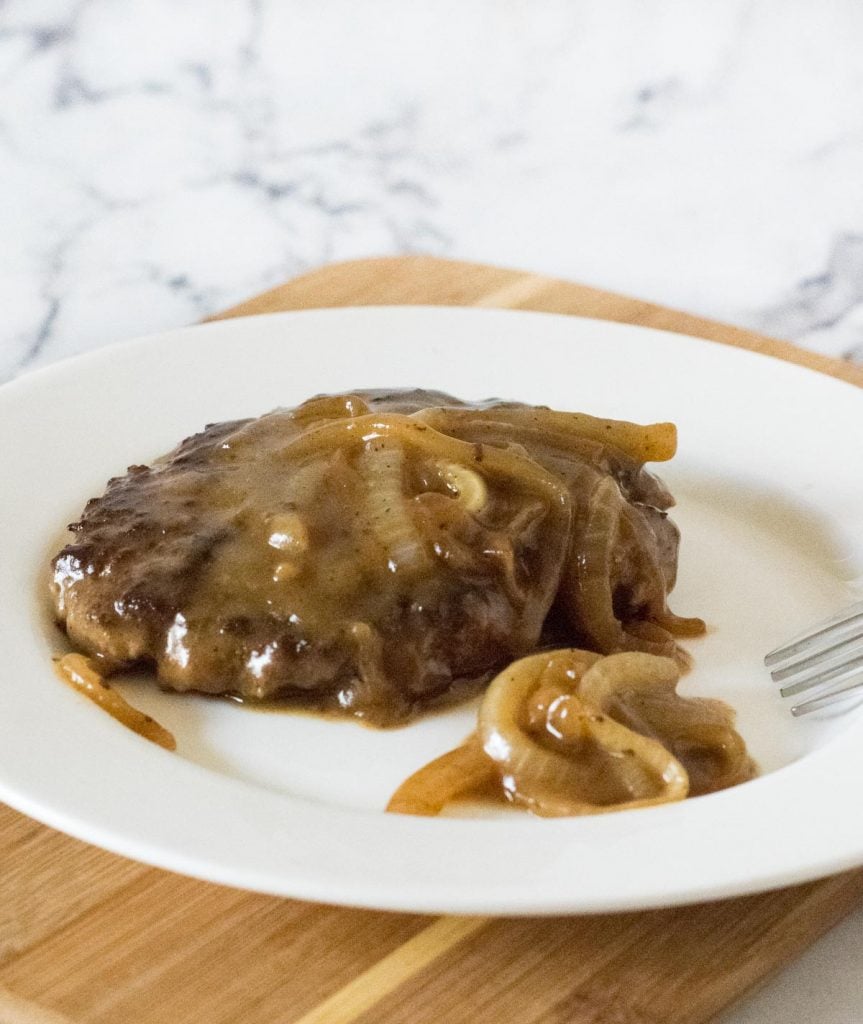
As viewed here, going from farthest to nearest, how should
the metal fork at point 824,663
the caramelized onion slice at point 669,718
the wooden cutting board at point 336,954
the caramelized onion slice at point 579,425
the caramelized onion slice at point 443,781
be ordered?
1. the caramelized onion slice at point 579,425
2. the metal fork at point 824,663
3. the caramelized onion slice at point 669,718
4. the caramelized onion slice at point 443,781
5. the wooden cutting board at point 336,954

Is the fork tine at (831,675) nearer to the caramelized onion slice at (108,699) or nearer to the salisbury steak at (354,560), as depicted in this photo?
the salisbury steak at (354,560)

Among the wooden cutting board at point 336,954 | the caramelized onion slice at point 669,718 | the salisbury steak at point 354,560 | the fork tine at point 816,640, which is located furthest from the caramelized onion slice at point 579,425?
the wooden cutting board at point 336,954

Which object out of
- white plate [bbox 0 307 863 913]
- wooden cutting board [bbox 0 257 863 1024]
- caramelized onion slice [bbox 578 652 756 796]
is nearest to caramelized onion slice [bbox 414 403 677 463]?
white plate [bbox 0 307 863 913]

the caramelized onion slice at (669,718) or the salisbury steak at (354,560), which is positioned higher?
the salisbury steak at (354,560)

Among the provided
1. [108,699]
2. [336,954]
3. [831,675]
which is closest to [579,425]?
[831,675]

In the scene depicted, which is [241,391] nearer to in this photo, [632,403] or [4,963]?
[632,403]

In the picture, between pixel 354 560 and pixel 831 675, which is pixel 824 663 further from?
pixel 354 560

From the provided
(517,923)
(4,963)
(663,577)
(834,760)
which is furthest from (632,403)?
(4,963)
